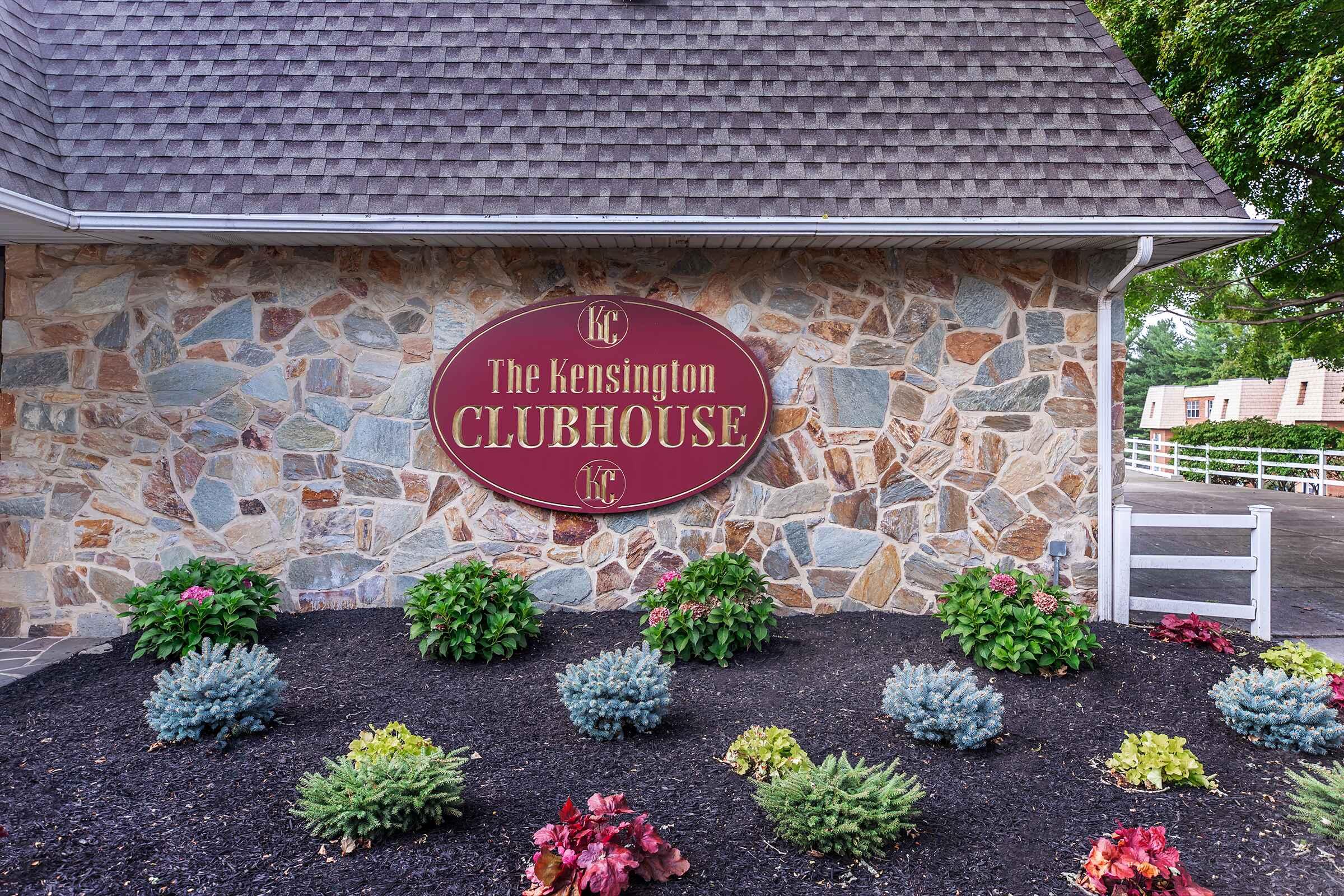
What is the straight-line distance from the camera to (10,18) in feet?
17.8

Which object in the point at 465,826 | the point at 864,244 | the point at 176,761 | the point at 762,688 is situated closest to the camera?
the point at 465,826

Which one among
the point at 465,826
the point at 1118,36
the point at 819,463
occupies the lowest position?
the point at 465,826

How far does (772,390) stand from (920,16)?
10.3ft

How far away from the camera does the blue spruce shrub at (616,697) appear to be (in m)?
3.45

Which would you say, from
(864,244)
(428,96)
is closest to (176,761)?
(428,96)

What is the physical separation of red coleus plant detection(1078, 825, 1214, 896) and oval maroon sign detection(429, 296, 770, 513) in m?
3.25

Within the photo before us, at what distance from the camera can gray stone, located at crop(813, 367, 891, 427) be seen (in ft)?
17.5

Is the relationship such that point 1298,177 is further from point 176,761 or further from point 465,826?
point 176,761

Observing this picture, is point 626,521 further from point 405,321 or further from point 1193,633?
point 1193,633

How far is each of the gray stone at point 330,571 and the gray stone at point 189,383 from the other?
1338 mm

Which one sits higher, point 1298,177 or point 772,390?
point 1298,177

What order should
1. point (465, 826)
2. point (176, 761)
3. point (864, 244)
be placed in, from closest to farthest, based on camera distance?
1. point (465, 826)
2. point (176, 761)
3. point (864, 244)

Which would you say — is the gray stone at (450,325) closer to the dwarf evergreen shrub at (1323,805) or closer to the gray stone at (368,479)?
the gray stone at (368,479)

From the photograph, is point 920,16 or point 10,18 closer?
point 10,18
